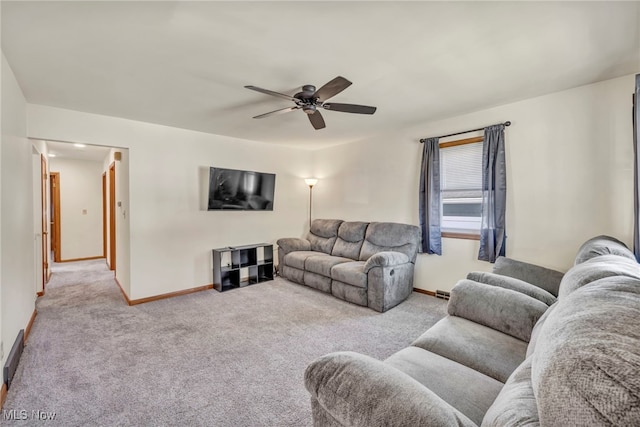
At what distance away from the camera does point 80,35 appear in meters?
1.96

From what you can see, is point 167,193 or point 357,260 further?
point 357,260

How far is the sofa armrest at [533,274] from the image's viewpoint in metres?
2.51

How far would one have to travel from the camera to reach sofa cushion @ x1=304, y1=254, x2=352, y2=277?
4.14 m

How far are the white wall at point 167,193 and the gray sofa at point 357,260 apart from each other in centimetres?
98

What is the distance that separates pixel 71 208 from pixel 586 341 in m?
8.83

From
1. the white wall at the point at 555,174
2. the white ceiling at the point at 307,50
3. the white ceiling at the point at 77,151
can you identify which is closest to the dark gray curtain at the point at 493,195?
the white wall at the point at 555,174

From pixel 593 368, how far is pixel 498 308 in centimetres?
159

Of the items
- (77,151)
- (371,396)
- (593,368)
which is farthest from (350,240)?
(77,151)

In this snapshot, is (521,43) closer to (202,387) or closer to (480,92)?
(480,92)

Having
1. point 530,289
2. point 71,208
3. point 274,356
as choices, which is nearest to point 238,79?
point 274,356

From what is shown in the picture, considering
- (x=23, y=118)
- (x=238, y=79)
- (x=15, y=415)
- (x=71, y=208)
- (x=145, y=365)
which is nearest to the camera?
(x=15, y=415)

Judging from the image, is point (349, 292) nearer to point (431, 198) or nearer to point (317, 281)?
point (317, 281)

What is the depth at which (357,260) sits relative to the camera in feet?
14.7

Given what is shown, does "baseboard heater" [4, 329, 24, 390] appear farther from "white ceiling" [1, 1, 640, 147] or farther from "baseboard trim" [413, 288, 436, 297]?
"baseboard trim" [413, 288, 436, 297]
